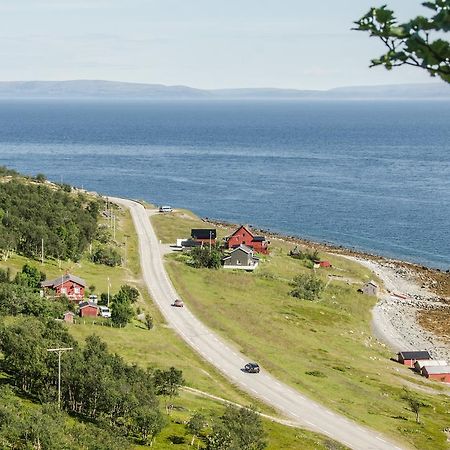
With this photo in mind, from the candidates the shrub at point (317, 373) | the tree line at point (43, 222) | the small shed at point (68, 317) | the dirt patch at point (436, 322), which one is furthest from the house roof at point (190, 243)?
the shrub at point (317, 373)

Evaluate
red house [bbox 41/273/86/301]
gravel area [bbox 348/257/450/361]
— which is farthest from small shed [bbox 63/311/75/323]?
gravel area [bbox 348/257/450/361]

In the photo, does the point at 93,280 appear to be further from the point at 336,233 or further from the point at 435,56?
the point at 435,56

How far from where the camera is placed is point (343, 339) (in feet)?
266

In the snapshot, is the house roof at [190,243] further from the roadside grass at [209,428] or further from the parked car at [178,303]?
the roadside grass at [209,428]

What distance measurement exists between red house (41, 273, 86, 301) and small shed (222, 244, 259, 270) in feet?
101

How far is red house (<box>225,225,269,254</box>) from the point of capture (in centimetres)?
11162

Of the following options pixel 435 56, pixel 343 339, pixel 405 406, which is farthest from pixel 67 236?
pixel 435 56

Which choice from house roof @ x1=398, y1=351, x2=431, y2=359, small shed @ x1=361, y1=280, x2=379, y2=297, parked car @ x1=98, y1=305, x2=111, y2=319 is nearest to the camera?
parked car @ x1=98, y1=305, x2=111, y2=319

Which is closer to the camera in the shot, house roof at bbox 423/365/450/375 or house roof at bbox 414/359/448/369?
house roof at bbox 423/365/450/375

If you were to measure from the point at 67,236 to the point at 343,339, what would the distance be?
3733 centimetres

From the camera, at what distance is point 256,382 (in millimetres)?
61062

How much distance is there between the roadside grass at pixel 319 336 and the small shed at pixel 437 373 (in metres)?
2.16

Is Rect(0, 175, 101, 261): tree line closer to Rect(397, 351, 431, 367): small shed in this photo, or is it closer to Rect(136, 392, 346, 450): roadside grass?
Rect(136, 392, 346, 450): roadside grass

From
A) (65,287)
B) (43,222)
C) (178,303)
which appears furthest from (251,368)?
(43,222)
